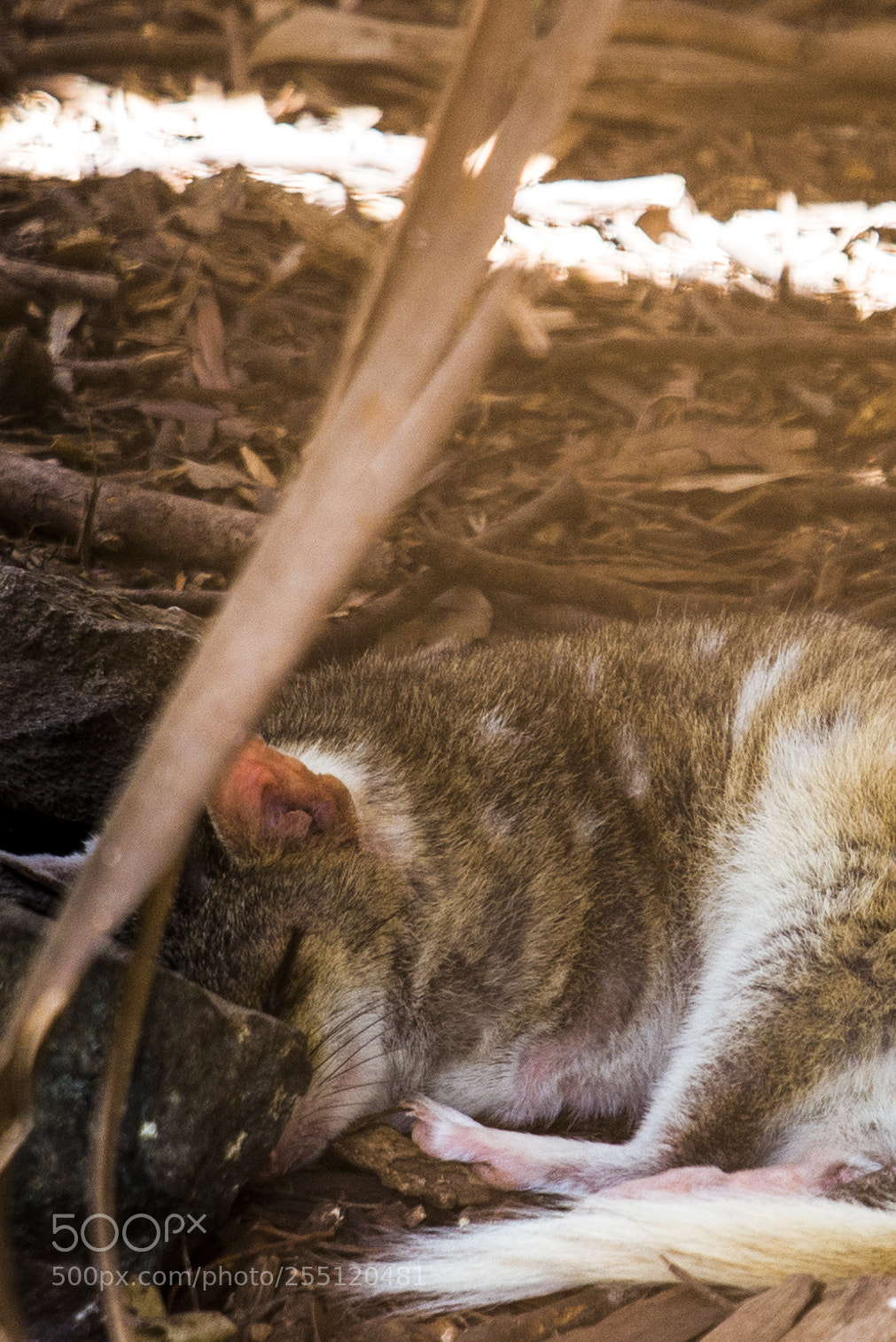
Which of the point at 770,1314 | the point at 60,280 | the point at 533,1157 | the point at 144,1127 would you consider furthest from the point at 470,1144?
the point at 60,280

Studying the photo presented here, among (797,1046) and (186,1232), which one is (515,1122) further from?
(186,1232)

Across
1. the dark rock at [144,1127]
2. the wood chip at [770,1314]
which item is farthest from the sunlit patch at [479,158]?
the wood chip at [770,1314]

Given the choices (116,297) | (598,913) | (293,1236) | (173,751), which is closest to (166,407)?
(116,297)

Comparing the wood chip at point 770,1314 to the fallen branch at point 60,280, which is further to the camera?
the fallen branch at point 60,280

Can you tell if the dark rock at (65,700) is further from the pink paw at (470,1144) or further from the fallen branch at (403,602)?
the fallen branch at (403,602)

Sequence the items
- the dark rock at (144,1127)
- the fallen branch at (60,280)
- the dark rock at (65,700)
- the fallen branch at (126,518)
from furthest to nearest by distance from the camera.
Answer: the fallen branch at (60,280) → the fallen branch at (126,518) → the dark rock at (65,700) → the dark rock at (144,1127)

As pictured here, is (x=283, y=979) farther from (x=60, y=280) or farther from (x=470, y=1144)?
(x=60, y=280)
